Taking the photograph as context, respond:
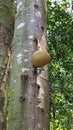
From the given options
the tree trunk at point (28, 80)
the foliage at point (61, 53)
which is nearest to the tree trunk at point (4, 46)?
the tree trunk at point (28, 80)

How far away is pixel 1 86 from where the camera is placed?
1977mm

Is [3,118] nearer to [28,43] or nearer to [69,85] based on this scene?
[28,43]

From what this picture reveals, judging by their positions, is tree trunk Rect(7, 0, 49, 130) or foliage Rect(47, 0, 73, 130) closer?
tree trunk Rect(7, 0, 49, 130)

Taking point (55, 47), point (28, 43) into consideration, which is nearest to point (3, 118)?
point (28, 43)

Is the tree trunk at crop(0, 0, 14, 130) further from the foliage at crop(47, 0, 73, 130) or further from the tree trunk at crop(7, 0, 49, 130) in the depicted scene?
the foliage at crop(47, 0, 73, 130)

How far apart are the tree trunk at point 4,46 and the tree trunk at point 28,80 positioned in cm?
73

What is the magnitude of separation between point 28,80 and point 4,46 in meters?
1.03

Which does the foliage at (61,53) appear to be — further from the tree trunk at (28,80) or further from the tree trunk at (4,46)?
the tree trunk at (28,80)

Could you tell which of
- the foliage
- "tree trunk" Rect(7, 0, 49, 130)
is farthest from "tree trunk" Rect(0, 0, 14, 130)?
the foliage

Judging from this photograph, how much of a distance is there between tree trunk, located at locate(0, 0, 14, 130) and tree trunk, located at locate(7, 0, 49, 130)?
0.73 metres

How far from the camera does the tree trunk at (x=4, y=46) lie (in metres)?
1.93

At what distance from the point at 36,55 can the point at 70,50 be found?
8.34 ft

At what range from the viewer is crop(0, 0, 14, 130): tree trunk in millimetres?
1935

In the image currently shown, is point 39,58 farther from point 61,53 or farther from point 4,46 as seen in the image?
point 61,53
